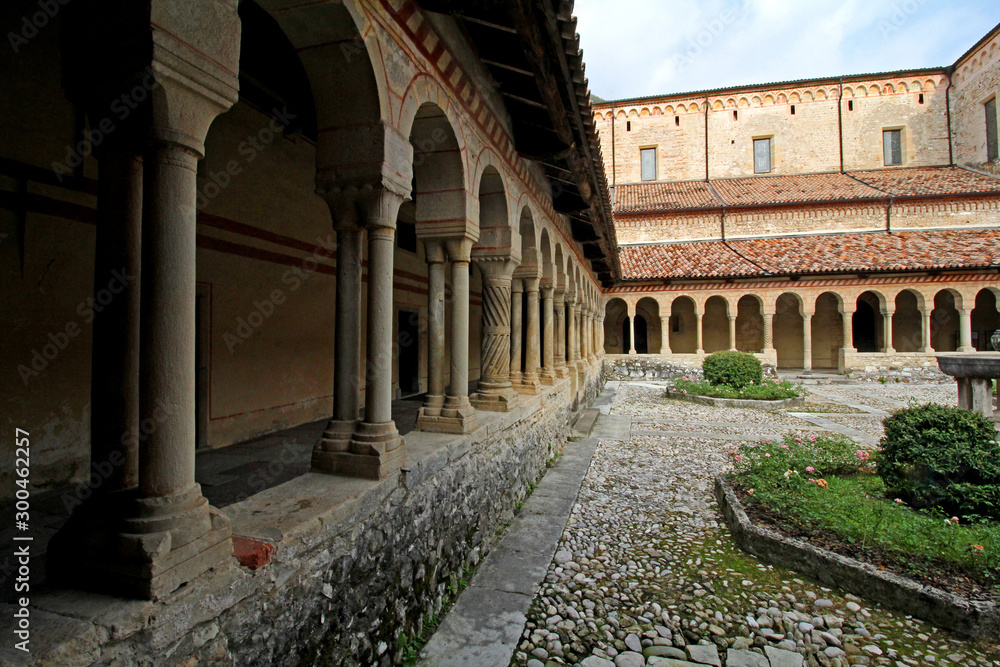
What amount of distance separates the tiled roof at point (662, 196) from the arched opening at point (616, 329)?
17.6 feet

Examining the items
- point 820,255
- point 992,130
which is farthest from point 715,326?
point 992,130

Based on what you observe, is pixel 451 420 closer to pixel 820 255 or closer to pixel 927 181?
pixel 820 255

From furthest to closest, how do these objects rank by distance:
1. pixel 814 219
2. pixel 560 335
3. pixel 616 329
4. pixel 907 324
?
pixel 616 329, pixel 814 219, pixel 907 324, pixel 560 335

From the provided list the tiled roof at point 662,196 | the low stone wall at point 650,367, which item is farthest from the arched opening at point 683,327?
the tiled roof at point 662,196

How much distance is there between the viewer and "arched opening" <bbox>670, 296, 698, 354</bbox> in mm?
27078

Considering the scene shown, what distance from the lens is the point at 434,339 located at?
487 cm

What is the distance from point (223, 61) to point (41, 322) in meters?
3.01

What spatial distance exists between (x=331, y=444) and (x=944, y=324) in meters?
31.4

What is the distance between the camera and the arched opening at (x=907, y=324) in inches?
992

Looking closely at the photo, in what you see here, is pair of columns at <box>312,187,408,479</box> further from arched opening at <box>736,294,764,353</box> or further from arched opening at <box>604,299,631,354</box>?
arched opening at <box>736,294,764,353</box>

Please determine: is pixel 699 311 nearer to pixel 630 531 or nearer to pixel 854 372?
pixel 854 372

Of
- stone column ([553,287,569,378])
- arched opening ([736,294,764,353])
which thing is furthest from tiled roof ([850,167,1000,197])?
stone column ([553,287,569,378])

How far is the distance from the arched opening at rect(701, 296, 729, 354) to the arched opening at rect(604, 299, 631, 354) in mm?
3852

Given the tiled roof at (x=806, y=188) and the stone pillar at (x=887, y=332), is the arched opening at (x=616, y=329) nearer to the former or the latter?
the tiled roof at (x=806, y=188)
